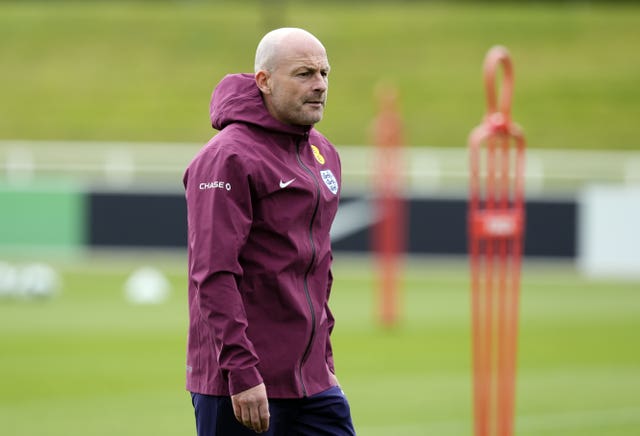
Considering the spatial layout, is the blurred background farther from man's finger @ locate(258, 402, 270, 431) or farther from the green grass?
man's finger @ locate(258, 402, 270, 431)

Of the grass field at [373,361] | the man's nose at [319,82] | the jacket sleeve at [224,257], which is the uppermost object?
the man's nose at [319,82]

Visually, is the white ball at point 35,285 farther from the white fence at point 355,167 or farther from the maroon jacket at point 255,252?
the maroon jacket at point 255,252

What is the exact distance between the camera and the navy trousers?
472 cm

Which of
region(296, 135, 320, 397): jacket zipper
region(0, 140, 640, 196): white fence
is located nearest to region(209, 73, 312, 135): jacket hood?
region(296, 135, 320, 397): jacket zipper

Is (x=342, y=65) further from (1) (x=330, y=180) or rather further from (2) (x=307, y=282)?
(2) (x=307, y=282)

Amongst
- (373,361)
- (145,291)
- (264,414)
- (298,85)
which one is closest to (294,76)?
(298,85)

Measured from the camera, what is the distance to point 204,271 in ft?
14.9

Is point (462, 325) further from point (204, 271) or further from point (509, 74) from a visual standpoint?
point (204, 271)

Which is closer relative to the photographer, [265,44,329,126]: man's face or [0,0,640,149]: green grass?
[265,44,329,126]: man's face

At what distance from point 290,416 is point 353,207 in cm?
1617

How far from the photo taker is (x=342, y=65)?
44094 mm

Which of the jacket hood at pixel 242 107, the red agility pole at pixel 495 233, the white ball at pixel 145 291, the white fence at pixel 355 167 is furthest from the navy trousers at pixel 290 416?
the white fence at pixel 355 167

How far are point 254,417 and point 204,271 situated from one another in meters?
0.53

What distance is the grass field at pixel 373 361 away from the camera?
31.0 ft
